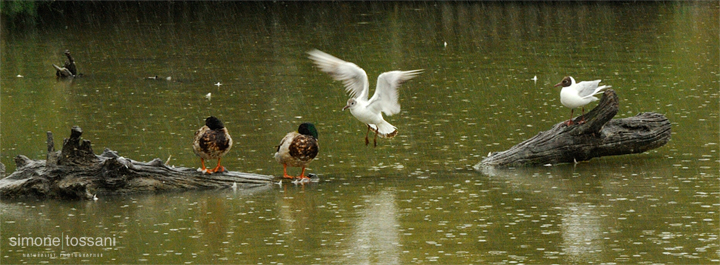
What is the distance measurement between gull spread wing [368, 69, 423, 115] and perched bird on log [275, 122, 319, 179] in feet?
4.29

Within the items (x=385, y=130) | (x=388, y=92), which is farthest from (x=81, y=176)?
(x=385, y=130)

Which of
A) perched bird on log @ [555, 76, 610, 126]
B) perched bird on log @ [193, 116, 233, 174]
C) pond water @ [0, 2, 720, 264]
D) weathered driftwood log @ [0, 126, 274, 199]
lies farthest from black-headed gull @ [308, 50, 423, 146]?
weathered driftwood log @ [0, 126, 274, 199]

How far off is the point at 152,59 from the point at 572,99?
822 inches

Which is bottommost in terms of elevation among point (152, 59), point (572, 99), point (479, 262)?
point (479, 262)


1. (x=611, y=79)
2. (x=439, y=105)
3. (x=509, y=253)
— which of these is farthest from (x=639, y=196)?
(x=611, y=79)

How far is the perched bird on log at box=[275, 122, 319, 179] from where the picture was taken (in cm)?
1811

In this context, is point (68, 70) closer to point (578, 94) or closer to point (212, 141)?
point (212, 141)

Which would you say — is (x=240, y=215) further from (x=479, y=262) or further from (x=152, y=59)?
(x=152, y=59)

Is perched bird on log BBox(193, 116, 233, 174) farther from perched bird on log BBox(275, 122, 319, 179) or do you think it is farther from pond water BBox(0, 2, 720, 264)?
perched bird on log BBox(275, 122, 319, 179)

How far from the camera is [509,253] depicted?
14562 millimetres

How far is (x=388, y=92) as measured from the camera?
746 inches

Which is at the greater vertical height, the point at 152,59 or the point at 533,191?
the point at 152,59

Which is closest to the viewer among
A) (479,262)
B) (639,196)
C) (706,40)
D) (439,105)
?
(479,262)

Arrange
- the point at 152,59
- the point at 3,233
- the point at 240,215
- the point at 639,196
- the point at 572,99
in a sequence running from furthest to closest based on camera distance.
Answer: the point at 152,59
the point at 572,99
the point at 639,196
the point at 240,215
the point at 3,233
